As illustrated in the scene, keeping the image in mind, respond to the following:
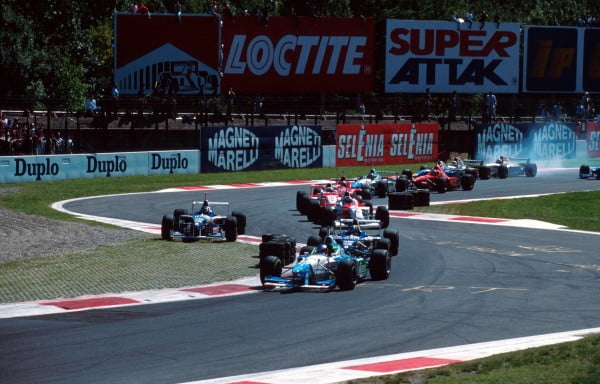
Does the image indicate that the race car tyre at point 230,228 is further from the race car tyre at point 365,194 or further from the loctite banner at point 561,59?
the loctite banner at point 561,59

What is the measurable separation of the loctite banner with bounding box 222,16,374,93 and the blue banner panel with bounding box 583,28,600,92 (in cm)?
1539

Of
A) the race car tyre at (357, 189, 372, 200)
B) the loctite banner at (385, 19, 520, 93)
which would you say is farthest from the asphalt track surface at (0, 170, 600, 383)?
the loctite banner at (385, 19, 520, 93)

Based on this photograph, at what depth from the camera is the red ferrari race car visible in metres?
43.1

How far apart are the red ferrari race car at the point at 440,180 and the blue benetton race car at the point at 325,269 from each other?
19.9 metres

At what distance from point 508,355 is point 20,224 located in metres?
20.7

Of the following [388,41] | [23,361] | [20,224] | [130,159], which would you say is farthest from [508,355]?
[388,41]

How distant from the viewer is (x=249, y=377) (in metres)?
14.1

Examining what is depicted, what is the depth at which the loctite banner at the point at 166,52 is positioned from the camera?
170ft

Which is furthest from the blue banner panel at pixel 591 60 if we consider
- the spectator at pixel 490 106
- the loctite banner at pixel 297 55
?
the loctite banner at pixel 297 55

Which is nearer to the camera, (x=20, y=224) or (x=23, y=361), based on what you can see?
(x=23, y=361)

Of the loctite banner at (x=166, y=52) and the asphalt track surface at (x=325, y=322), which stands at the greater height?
the loctite banner at (x=166, y=52)

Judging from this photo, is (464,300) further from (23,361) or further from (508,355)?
(23,361)

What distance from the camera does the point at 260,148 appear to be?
1997 inches

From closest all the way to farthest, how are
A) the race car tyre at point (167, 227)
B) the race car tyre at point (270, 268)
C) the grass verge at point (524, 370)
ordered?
1. the grass verge at point (524, 370)
2. the race car tyre at point (270, 268)
3. the race car tyre at point (167, 227)
